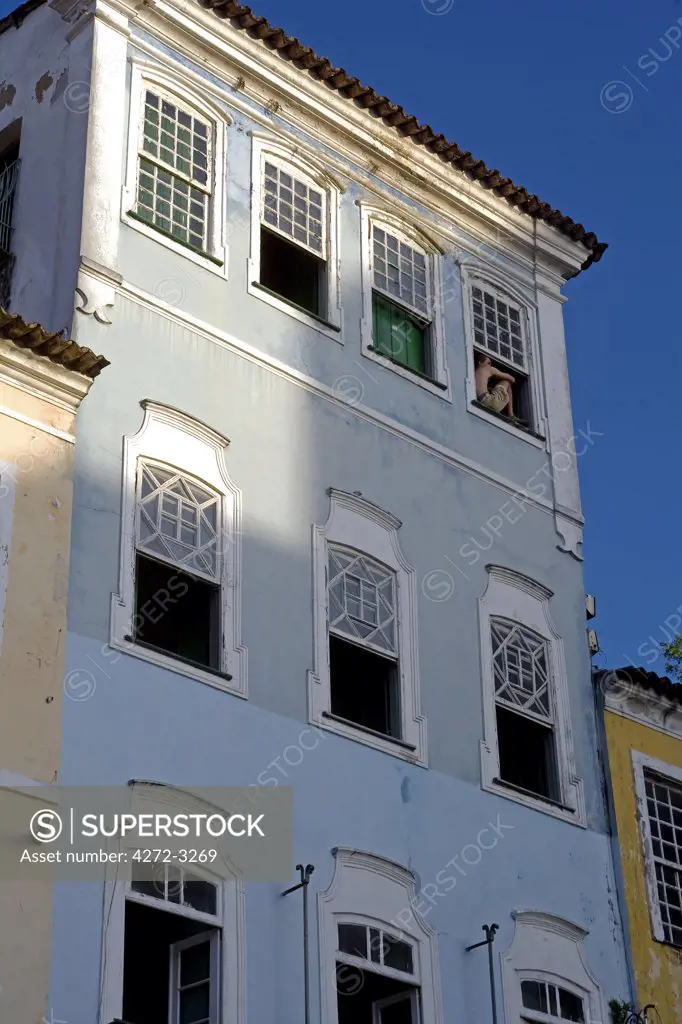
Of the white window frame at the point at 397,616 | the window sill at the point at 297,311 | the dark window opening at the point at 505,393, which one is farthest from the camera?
the dark window opening at the point at 505,393

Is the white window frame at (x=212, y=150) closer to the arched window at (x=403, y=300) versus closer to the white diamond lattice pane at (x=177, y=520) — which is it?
the arched window at (x=403, y=300)

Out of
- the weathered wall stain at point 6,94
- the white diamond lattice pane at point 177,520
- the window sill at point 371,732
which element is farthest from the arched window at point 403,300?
the window sill at point 371,732

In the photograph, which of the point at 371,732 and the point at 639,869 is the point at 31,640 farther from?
the point at 639,869

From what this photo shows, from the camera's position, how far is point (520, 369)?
1878 cm

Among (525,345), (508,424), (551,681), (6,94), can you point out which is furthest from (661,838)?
(6,94)

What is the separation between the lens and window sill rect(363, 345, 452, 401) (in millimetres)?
16891

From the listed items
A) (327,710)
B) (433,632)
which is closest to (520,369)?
(433,632)

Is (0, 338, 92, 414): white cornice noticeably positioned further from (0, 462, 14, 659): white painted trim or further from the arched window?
the arched window

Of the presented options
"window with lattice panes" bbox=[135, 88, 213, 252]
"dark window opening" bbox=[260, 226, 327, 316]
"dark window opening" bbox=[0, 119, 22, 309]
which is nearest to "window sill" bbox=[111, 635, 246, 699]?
"dark window opening" bbox=[0, 119, 22, 309]

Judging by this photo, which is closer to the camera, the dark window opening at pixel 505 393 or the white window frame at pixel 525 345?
the white window frame at pixel 525 345

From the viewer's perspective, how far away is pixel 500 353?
18.6 metres

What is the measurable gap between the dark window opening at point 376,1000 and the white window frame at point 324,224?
5902 mm

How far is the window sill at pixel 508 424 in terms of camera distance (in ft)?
58.2

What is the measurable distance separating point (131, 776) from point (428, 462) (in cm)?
534
